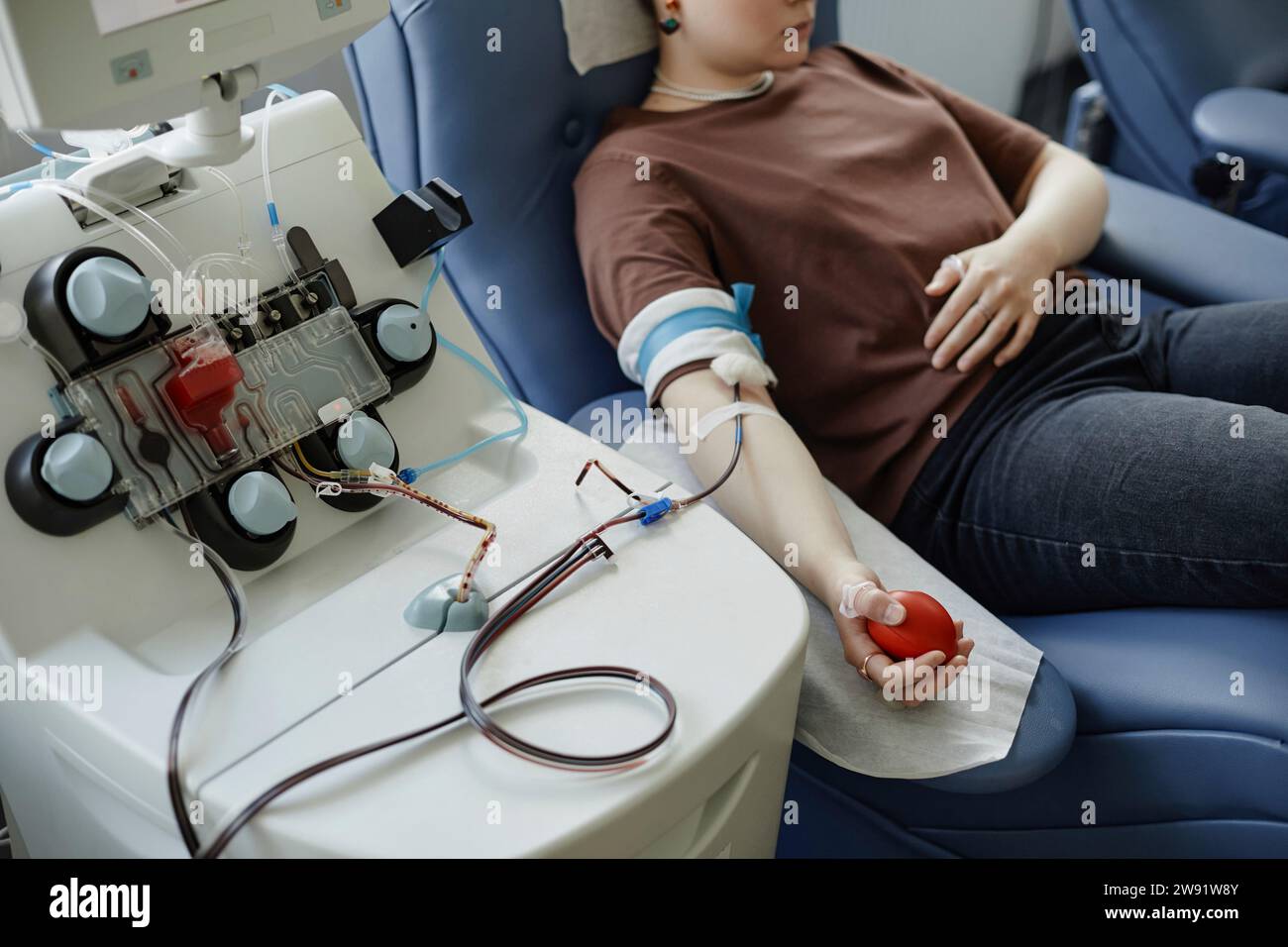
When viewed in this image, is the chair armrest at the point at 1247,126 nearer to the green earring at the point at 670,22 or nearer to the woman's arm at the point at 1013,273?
the woman's arm at the point at 1013,273

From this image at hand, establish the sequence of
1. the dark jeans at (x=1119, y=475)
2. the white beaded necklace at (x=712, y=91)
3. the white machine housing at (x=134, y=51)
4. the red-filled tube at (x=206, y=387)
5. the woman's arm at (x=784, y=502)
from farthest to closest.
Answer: the white beaded necklace at (x=712, y=91) → the dark jeans at (x=1119, y=475) → the woman's arm at (x=784, y=502) → the red-filled tube at (x=206, y=387) → the white machine housing at (x=134, y=51)

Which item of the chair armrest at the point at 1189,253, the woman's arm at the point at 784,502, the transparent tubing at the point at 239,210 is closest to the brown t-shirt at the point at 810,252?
the woman's arm at the point at 784,502

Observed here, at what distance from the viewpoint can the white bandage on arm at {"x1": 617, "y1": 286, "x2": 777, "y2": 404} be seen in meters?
1.05

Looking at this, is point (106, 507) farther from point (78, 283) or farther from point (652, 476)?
point (652, 476)

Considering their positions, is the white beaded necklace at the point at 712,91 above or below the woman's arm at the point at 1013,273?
above

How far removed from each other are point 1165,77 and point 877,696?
126cm

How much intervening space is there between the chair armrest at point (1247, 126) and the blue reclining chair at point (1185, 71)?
0.06 metres

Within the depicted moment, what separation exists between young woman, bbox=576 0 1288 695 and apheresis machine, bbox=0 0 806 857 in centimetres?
21

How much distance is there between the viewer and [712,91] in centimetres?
129

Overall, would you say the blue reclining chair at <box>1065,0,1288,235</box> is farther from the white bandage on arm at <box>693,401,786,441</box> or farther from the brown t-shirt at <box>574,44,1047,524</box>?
the white bandage on arm at <box>693,401,786,441</box>

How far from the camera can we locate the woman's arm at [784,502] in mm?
910

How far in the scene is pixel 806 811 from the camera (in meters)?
1.07

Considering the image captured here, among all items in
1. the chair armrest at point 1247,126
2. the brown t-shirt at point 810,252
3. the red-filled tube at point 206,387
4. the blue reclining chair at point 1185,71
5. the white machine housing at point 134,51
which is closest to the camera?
the white machine housing at point 134,51
